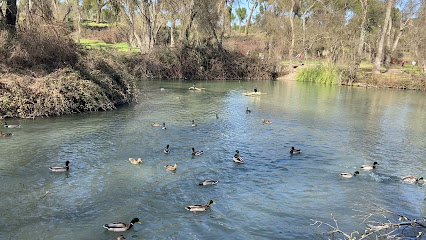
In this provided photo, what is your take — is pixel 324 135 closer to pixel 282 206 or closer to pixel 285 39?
pixel 282 206

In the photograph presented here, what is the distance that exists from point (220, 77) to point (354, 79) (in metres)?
17.6

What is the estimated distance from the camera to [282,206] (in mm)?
9469

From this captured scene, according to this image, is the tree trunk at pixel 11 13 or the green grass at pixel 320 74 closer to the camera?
the tree trunk at pixel 11 13

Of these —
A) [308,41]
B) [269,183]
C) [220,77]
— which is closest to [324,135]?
[269,183]

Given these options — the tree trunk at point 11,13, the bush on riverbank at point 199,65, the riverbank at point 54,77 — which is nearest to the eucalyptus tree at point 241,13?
the bush on riverbank at point 199,65

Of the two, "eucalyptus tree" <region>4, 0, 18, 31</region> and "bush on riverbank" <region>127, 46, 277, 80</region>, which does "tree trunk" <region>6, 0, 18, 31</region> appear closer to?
"eucalyptus tree" <region>4, 0, 18, 31</region>

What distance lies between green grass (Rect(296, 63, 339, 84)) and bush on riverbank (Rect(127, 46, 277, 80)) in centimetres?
520

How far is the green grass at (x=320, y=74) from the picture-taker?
44219 mm

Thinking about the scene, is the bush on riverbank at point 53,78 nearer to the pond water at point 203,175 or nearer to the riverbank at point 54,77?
the riverbank at point 54,77

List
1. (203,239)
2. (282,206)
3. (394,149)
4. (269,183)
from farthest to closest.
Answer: (394,149) → (269,183) → (282,206) → (203,239)

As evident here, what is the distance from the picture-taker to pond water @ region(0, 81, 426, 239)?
8422 mm

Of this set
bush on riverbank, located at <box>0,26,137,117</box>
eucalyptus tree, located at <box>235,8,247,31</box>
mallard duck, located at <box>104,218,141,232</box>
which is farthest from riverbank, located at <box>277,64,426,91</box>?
eucalyptus tree, located at <box>235,8,247,31</box>

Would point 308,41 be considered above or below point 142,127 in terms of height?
above

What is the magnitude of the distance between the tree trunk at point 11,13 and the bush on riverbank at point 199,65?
794 inches
